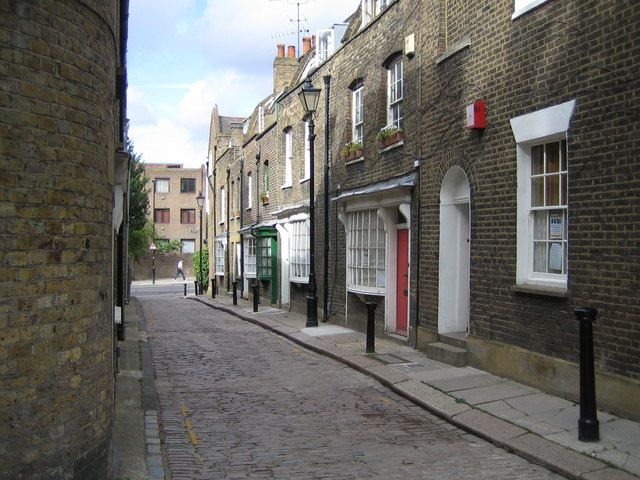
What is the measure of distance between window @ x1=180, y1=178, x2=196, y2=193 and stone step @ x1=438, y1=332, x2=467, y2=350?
6268 centimetres

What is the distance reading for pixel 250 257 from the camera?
2753cm

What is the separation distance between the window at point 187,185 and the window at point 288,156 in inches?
1997

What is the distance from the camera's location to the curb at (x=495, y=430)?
5.32 meters

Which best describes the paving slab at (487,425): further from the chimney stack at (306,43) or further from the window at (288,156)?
the chimney stack at (306,43)

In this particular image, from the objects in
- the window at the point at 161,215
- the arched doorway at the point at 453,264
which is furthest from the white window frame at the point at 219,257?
the window at the point at 161,215

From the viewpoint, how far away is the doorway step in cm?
968

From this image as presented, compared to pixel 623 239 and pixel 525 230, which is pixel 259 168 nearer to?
pixel 525 230

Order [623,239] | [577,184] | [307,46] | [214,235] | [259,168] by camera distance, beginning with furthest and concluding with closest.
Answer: [214,235], [307,46], [259,168], [577,184], [623,239]

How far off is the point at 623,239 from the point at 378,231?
23.4 feet

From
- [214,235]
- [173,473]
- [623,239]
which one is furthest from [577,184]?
[214,235]

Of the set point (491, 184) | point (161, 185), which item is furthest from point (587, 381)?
point (161, 185)

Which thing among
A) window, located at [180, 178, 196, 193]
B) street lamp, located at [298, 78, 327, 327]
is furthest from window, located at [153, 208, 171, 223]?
street lamp, located at [298, 78, 327, 327]

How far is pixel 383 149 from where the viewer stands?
1306 cm

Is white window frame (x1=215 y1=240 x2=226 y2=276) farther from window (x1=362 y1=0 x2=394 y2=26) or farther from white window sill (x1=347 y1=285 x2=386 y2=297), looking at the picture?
window (x1=362 y1=0 x2=394 y2=26)
